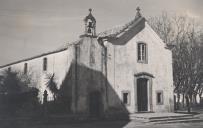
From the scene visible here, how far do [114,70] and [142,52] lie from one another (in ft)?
11.2

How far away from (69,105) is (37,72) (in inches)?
324

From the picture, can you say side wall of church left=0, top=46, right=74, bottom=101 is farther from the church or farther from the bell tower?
the bell tower

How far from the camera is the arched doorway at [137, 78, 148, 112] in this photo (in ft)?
68.5

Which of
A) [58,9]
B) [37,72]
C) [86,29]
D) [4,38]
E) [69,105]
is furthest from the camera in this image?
[37,72]

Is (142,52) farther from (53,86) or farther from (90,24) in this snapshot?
(53,86)

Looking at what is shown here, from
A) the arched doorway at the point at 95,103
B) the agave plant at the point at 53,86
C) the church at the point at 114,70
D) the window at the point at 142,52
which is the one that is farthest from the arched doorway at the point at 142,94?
the agave plant at the point at 53,86

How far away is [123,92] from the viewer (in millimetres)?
19859

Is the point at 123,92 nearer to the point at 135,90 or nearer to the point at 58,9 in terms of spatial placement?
the point at 135,90

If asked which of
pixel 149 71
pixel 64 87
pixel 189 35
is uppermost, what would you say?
pixel 189 35

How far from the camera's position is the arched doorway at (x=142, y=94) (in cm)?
2089

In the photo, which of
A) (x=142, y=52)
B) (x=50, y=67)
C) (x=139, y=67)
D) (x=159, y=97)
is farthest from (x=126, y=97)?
(x=50, y=67)

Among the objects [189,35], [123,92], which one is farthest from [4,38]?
[189,35]

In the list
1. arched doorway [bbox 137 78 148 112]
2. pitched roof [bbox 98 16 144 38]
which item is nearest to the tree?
pitched roof [bbox 98 16 144 38]

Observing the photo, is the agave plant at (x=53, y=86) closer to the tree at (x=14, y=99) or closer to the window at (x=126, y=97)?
the tree at (x=14, y=99)
